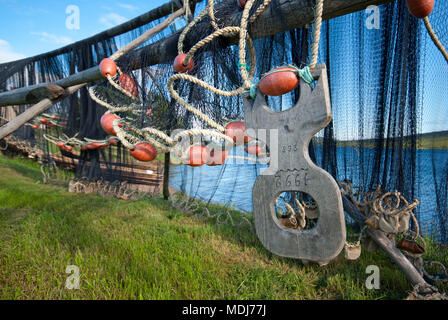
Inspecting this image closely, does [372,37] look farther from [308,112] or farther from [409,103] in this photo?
[308,112]

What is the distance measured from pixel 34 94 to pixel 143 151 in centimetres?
214

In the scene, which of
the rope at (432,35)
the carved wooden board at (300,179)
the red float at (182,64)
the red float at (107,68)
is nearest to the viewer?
the carved wooden board at (300,179)

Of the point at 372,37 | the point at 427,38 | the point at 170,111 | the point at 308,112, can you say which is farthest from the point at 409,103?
the point at 170,111

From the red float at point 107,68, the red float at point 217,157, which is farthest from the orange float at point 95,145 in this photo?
the red float at point 217,157

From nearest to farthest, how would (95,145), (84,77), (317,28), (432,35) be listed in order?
1. (317,28)
2. (432,35)
3. (84,77)
4. (95,145)

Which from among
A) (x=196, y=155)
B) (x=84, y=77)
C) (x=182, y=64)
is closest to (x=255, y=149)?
(x=196, y=155)

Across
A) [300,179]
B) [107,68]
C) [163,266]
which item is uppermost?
[107,68]

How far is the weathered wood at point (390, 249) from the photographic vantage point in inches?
53.8

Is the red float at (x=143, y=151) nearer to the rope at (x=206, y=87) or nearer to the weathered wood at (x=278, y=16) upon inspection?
the rope at (x=206, y=87)

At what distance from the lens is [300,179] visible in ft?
4.07

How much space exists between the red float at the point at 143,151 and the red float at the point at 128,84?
99cm

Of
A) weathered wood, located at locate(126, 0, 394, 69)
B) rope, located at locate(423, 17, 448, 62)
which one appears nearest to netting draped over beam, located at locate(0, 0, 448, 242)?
weathered wood, located at locate(126, 0, 394, 69)

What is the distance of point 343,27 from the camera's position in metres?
2.03

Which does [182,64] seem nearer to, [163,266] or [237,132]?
[237,132]
